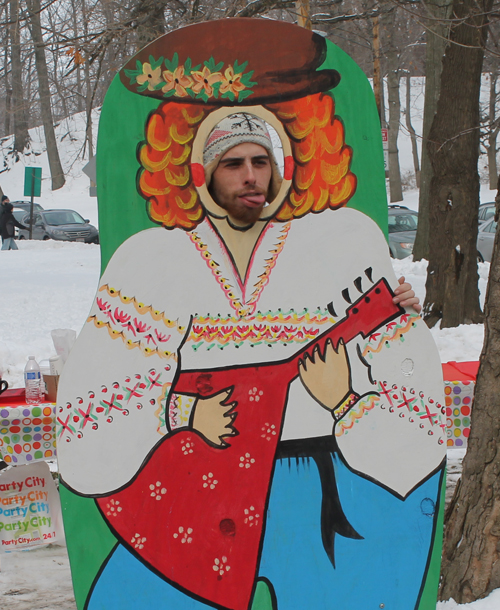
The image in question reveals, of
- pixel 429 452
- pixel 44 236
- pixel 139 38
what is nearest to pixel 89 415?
pixel 429 452

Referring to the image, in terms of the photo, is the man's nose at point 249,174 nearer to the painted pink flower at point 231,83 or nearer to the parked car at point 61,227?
the painted pink flower at point 231,83

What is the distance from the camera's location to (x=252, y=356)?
2.37 metres

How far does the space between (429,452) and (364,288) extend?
2.10ft

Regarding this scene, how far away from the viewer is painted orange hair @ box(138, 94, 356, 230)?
7.72 feet

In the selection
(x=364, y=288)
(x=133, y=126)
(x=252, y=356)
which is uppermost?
(x=133, y=126)

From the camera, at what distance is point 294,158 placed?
246 centimetres

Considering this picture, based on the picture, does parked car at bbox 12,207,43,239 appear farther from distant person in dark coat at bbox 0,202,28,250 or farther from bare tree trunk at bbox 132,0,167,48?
bare tree trunk at bbox 132,0,167,48

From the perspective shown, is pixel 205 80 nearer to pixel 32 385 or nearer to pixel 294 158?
pixel 294 158

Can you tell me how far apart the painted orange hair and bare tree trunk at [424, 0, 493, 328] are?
4.32 meters

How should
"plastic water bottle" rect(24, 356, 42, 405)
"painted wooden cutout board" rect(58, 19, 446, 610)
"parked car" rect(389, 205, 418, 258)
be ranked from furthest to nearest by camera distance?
1. "parked car" rect(389, 205, 418, 258)
2. "plastic water bottle" rect(24, 356, 42, 405)
3. "painted wooden cutout board" rect(58, 19, 446, 610)

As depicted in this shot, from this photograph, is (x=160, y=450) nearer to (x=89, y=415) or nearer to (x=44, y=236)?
(x=89, y=415)

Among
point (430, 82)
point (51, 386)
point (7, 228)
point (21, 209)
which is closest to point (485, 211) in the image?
point (430, 82)

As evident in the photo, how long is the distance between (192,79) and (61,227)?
17.7 meters

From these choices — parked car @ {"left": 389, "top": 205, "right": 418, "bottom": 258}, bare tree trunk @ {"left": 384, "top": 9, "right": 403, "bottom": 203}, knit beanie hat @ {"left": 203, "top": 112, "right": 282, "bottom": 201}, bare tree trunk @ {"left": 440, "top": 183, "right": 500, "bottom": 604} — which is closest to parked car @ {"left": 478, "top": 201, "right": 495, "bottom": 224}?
parked car @ {"left": 389, "top": 205, "right": 418, "bottom": 258}
